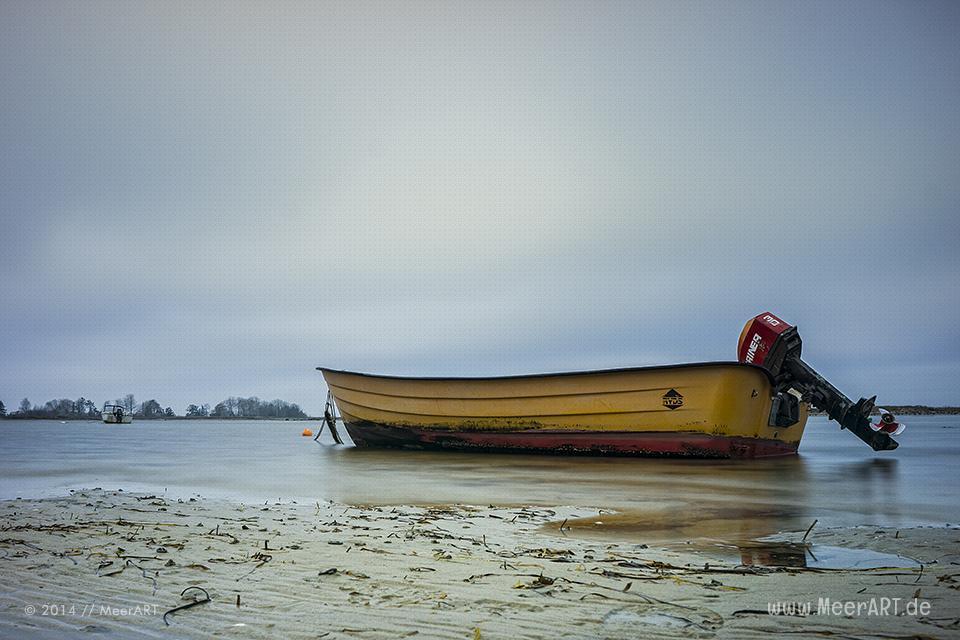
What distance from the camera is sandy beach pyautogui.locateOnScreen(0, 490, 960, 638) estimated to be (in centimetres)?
267

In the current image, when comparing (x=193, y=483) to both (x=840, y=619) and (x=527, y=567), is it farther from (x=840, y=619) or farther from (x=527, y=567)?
(x=840, y=619)

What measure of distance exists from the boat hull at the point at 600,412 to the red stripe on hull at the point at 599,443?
0.08 ft

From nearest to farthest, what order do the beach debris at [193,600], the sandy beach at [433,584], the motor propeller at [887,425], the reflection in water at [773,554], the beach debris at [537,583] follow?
the sandy beach at [433,584]
the beach debris at [193,600]
the beach debris at [537,583]
the reflection in water at [773,554]
the motor propeller at [887,425]

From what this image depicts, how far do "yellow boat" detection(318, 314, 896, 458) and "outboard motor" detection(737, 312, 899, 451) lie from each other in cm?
5

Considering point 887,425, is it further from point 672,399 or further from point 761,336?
point 672,399

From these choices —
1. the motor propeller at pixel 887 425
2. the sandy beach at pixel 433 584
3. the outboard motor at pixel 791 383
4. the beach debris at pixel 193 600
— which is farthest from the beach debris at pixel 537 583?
the motor propeller at pixel 887 425

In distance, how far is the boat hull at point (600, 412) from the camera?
48.6 feet

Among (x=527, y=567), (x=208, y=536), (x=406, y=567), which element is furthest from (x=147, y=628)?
(x=208, y=536)

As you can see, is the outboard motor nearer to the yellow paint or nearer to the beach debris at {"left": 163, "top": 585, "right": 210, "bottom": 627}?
the yellow paint

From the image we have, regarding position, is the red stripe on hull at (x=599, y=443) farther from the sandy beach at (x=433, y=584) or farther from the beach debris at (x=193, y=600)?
the beach debris at (x=193, y=600)

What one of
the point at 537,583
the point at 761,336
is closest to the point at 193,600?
A: the point at 537,583

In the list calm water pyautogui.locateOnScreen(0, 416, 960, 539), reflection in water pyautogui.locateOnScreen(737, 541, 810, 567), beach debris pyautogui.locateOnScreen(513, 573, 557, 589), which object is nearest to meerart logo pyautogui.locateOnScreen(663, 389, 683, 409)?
calm water pyautogui.locateOnScreen(0, 416, 960, 539)

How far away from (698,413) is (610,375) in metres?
2.25

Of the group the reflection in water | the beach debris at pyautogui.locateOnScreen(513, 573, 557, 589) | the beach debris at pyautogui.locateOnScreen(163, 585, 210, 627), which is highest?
the beach debris at pyautogui.locateOnScreen(513, 573, 557, 589)
